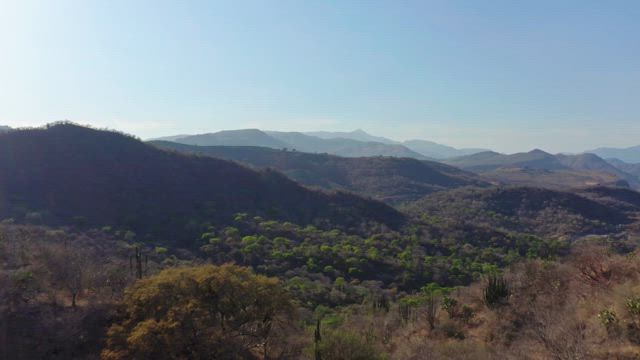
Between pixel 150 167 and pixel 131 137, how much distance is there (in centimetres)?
1155

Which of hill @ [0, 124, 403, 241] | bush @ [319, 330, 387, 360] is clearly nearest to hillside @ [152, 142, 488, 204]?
hill @ [0, 124, 403, 241]

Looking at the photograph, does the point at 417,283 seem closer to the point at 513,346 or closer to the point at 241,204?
the point at 513,346

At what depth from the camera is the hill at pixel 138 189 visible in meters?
45.4

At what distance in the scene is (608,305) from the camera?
1483 cm

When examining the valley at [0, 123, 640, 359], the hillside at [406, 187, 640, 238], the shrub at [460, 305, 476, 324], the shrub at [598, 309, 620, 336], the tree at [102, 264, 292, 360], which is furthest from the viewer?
the hillside at [406, 187, 640, 238]

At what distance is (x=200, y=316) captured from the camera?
48.9ft

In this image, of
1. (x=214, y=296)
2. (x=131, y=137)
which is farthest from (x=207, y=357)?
(x=131, y=137)

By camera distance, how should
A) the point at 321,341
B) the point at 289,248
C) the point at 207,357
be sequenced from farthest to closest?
the point at 289,248, the point at 321,341, the point at 207,357

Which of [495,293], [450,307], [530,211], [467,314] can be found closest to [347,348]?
[467,314]

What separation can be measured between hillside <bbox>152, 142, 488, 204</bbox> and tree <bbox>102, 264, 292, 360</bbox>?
80356 millimetres

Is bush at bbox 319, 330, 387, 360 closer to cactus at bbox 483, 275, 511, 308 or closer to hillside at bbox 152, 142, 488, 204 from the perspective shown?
cactus at bbox 483, 275, 511, 308

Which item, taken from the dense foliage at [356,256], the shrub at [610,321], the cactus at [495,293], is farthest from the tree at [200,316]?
the dense foliage at [356,256]

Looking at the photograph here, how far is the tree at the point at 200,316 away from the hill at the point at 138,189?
27.9 metres

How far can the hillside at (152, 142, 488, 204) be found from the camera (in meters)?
105
